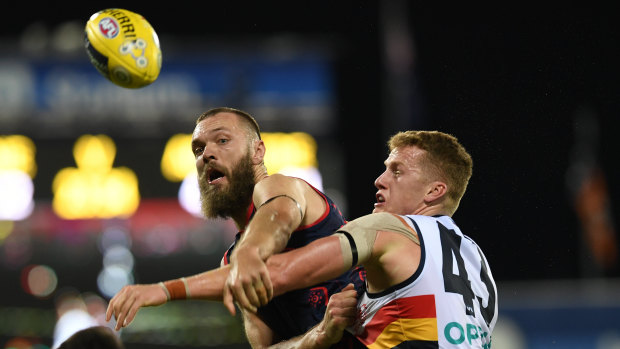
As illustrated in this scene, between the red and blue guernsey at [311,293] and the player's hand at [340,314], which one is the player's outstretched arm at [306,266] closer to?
the player's hand at [340,314]

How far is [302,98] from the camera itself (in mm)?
12555

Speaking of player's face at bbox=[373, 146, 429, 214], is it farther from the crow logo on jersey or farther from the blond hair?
the crow logo on jersey

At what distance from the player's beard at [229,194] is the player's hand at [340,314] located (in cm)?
108

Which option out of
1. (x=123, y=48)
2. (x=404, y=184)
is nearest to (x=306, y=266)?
(x=404, y=184)

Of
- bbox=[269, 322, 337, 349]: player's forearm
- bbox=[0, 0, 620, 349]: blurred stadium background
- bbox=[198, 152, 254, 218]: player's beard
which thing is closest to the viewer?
bbox=[269, 322, 337, 349]: player's forearm

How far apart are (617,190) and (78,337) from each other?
15.1 metres

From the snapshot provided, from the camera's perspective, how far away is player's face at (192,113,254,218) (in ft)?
15.4

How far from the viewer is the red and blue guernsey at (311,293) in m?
4.13

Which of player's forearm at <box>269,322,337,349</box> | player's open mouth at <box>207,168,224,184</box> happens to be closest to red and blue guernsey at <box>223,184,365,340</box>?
player's forearm at <box>269,322,337,349</box>

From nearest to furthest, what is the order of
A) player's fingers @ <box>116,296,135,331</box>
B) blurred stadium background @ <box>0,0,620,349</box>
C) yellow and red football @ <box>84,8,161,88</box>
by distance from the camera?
player's fingers @ <box>116,296,135,331</box>, yellow and red football @ <box>84,8,161,88</box>, blurred stadium background @ <box>0,0,620,349</box>

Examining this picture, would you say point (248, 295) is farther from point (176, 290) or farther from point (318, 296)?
point (318, 296)

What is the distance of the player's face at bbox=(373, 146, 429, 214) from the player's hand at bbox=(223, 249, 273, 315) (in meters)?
1.10

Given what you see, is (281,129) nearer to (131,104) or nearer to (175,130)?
(175,130)

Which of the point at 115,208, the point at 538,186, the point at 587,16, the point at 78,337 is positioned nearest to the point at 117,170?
the point at 115,208
